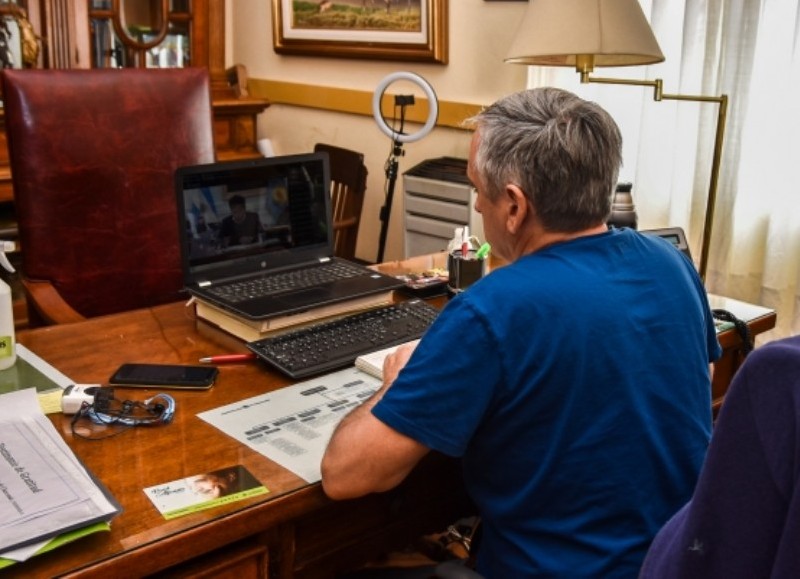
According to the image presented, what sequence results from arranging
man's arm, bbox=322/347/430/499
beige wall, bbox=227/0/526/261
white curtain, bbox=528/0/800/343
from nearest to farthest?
man's arm, bbox=322/347/430/499 → white curtain, bbox=528/0/800/343 → beige wall, bbox=227/0/526/261

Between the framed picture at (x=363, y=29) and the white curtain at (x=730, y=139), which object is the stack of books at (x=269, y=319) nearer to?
the white curtain at (x=730, y=139)

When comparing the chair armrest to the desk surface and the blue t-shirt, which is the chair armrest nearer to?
the desk surface

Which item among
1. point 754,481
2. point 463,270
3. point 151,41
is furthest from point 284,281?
point 151,41

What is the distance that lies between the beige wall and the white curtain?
51cm

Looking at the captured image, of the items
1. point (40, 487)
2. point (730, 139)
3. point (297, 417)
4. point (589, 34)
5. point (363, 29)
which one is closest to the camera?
point (40, 487)

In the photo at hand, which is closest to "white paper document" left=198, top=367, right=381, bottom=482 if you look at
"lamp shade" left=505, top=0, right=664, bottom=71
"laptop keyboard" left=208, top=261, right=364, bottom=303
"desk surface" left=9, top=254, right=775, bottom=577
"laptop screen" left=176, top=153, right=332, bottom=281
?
"desk surface" left=9, top=254, right=775, bottom=577

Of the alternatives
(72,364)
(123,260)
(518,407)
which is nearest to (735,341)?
(518,407)

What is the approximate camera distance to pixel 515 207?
113cm

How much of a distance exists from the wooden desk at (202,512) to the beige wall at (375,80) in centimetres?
165

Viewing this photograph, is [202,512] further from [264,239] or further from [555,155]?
[264,239]

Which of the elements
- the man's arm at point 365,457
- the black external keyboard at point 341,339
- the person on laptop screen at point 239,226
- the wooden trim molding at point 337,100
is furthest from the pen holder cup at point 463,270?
the wooden trim molding at point 337,100

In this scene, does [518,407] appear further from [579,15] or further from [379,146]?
[379,146]

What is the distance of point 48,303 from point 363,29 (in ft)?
6.18

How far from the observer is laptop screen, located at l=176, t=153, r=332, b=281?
1629 millimetres
